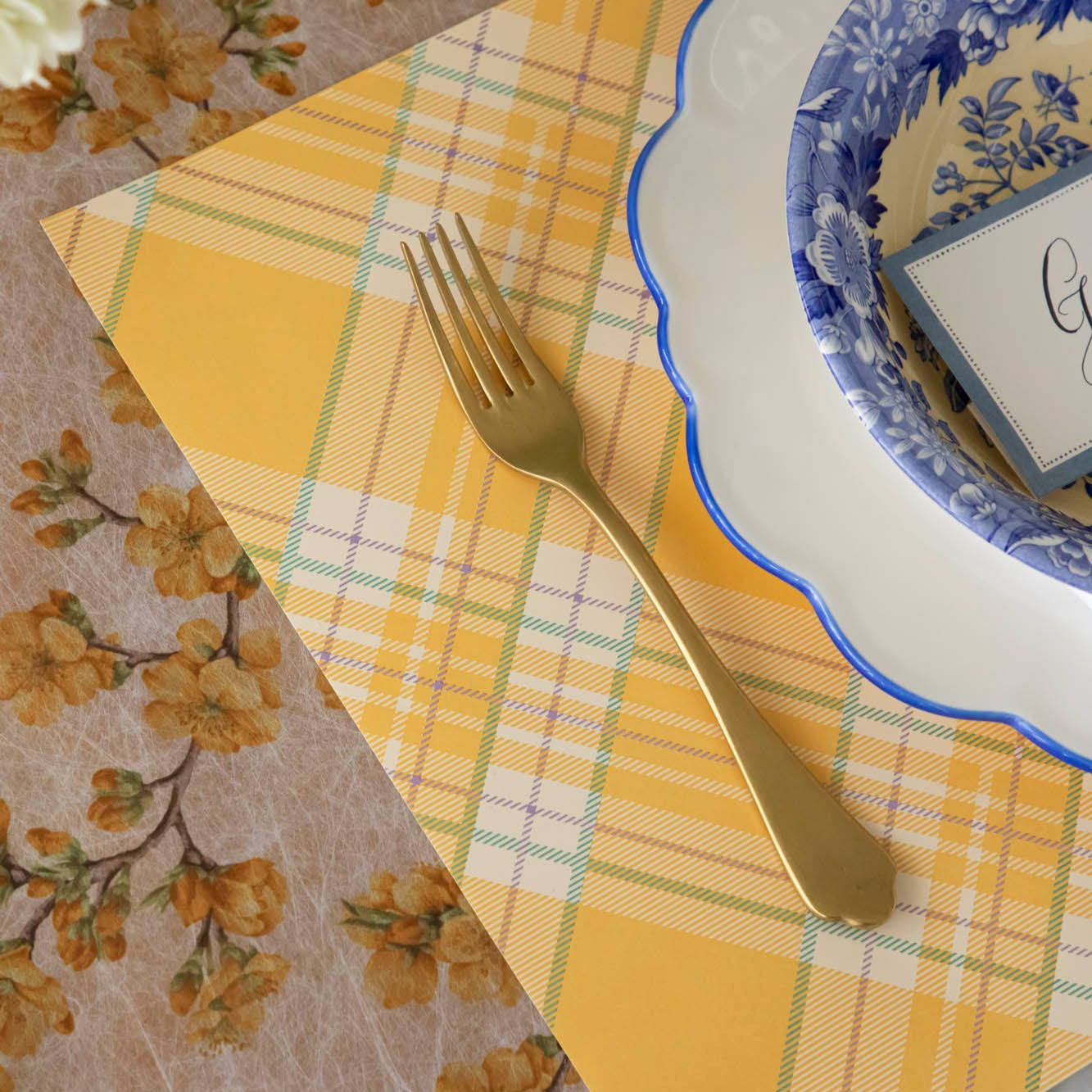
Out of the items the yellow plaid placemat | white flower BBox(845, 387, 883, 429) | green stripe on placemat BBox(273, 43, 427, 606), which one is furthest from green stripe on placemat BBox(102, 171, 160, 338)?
white flower BBox(845, 387, 883, 429)

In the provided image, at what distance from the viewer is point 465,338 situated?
0.49m

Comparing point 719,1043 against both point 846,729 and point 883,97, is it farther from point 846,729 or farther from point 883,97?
point 883,97

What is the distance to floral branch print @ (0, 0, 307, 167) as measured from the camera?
0.55 meters

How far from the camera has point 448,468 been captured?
1.67 feet

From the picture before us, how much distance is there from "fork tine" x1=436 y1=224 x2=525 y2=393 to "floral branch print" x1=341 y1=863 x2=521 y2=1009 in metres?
0.24

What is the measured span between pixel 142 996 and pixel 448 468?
0.97ft

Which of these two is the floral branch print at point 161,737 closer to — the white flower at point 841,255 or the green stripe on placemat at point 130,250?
the green stripe on placemat at point 130,250

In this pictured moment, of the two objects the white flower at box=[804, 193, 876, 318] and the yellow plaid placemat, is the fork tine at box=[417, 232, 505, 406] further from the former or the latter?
the white flower at box=[804, 193, 876, 318]

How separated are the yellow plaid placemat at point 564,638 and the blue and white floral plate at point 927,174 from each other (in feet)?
0.42

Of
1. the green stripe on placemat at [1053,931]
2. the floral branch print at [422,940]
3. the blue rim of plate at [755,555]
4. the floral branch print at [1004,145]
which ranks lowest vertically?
the floral branch print at [422,940]

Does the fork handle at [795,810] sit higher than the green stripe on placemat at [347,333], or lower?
lower

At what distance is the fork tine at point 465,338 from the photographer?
49 cm

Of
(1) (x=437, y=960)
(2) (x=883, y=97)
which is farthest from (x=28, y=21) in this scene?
(1) (x=437, y=960)

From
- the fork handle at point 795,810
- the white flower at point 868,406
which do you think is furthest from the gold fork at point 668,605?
the white flower at point 868,406
